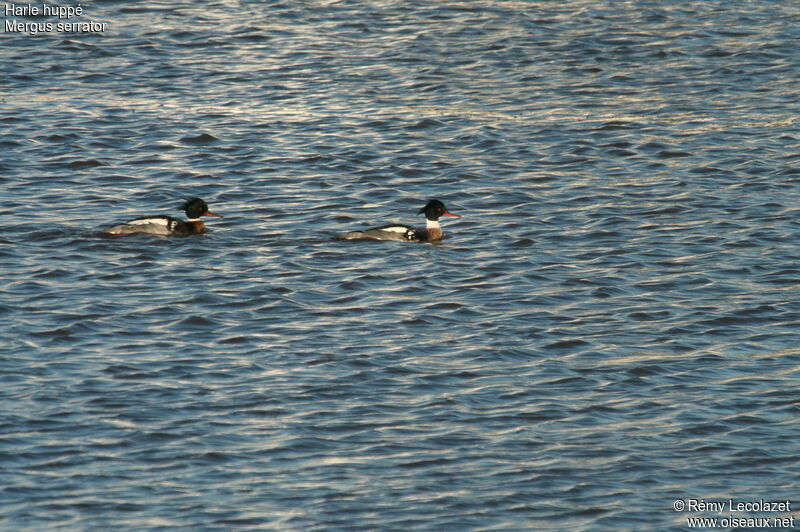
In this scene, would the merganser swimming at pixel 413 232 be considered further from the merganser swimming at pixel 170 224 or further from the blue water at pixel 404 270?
the merganser swimming at pixel 170 224

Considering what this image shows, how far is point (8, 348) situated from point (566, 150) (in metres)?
12.4

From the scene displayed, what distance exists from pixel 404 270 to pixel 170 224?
3.71 m

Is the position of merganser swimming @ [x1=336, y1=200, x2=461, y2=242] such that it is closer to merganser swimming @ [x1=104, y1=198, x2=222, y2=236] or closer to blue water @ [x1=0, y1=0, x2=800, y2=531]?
blue water @ [x1=0, y1=0, x2=800, y2=531]

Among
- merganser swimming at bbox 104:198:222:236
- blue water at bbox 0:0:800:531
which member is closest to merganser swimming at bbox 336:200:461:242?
blue water at bbox 0:0:800:531

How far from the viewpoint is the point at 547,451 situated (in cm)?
1293

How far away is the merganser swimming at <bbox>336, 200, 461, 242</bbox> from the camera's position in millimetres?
20109

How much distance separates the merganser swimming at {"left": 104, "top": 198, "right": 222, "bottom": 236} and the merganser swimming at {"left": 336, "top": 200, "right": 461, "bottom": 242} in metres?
2.22

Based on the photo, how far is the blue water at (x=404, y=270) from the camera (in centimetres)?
1235

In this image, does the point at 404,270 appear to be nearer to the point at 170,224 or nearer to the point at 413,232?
the point at 413,232

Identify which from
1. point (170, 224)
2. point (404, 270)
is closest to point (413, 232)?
point (404, 270)

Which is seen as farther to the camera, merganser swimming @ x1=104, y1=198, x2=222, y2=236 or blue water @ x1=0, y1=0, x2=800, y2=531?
merganser swimming @ x1=104, y1=198, x2=222, y2=236

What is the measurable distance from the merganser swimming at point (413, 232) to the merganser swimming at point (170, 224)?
2.22 m

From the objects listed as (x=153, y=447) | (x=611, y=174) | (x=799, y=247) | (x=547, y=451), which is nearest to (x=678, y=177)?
(x=611, y=174)

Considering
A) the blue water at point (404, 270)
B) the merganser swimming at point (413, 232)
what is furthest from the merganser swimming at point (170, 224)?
the merganser swimming at point (413, 232)
